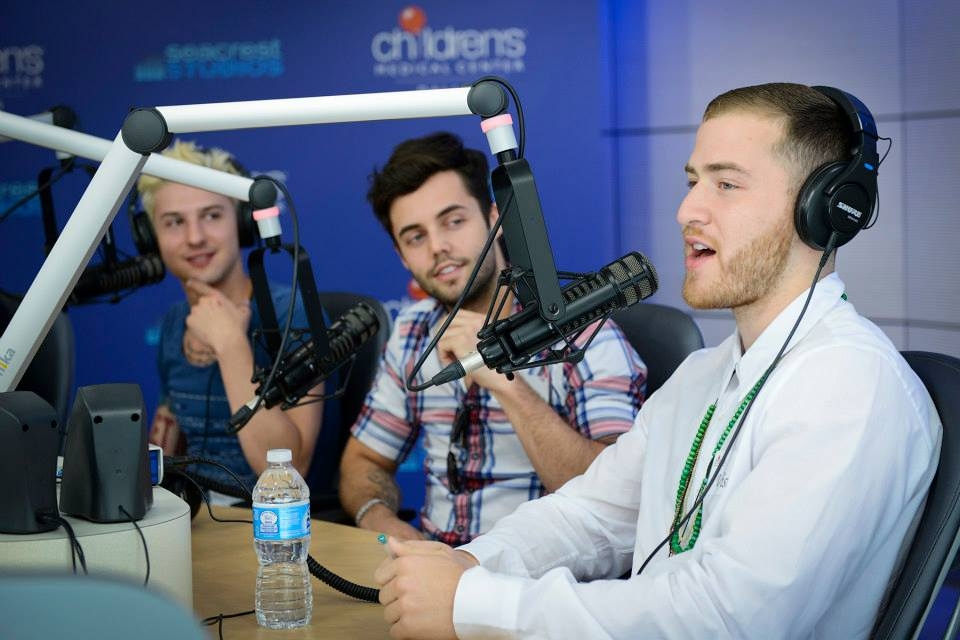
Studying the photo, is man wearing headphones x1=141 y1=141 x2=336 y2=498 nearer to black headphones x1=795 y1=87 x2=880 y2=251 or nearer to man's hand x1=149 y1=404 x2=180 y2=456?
man's hand x1=149 y1=404 x2=180 y2=456

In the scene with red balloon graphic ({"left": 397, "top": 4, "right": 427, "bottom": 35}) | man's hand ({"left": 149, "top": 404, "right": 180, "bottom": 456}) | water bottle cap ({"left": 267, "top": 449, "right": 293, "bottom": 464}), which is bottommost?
man's hand ({"left": 149, "top": 404, "right": 180, "bottom": 456})

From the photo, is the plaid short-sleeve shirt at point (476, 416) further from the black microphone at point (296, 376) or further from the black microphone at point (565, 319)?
the black microphone at point (565, 319)

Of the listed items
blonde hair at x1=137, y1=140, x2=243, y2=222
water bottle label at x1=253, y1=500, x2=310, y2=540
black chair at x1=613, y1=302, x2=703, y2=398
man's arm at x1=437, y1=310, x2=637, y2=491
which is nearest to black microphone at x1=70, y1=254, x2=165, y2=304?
blonde hair at x1=137, y1=140, x2=243, y2=222

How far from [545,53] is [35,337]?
2611 mm

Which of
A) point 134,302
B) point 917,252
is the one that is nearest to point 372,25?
point 134,302

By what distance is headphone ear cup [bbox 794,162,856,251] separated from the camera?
1413mm

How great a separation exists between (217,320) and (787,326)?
5.55ft

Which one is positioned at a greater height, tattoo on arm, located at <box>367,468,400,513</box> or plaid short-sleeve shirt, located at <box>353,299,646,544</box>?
plaid short-sleeve shirt, located at <box>353,299,646,544</box>

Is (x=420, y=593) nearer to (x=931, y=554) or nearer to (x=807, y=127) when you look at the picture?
(x=931, y=554)

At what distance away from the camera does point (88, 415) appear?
Result: 1.29 m

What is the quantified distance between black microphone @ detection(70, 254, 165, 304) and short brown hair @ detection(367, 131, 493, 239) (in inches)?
22.1

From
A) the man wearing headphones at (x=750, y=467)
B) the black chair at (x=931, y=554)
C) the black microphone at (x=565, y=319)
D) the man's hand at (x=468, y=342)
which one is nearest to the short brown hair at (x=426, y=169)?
the man's hand at (x=468, y=342)

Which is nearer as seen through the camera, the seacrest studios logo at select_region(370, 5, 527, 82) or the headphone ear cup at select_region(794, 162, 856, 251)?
the headphone ear cup at select_region(794, 162, 856, 251)

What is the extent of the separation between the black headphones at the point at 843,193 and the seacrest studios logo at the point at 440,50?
2407 mm
